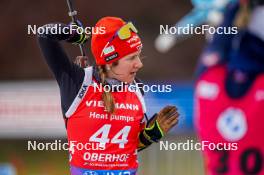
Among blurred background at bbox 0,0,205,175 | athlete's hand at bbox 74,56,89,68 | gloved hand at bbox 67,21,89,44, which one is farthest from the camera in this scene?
blurred background at bbox 0,0,205,175

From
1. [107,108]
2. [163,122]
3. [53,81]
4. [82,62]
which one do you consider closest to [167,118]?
[163,122]

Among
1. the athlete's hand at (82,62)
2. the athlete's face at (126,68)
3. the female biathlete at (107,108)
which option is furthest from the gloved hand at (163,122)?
the athlete's hand at (82,62)

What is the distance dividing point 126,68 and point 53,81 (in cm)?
299

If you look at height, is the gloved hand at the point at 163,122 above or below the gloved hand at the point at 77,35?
below

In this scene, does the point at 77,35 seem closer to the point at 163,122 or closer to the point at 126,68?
the point at 126,68

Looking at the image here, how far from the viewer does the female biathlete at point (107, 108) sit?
88.4 inches

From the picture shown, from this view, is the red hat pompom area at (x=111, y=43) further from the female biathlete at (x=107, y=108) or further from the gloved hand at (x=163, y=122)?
the gloved hand at (x=163, y=122)

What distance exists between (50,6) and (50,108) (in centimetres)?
134

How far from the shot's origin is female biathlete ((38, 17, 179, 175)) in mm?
2244

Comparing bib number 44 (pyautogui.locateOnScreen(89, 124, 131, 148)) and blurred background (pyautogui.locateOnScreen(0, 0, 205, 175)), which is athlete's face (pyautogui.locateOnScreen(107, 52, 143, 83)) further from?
blurred background (pyautogui.locateOnScreen(0, 0, 205, 175))

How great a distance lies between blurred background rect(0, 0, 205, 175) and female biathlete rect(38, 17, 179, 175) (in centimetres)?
164

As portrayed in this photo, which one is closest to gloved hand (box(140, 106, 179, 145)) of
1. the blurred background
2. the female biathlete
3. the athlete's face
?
the female biathlete

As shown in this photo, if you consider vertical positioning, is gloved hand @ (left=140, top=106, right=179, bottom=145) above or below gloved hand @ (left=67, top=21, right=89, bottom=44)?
below

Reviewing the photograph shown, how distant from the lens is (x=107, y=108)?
2.23 metres
